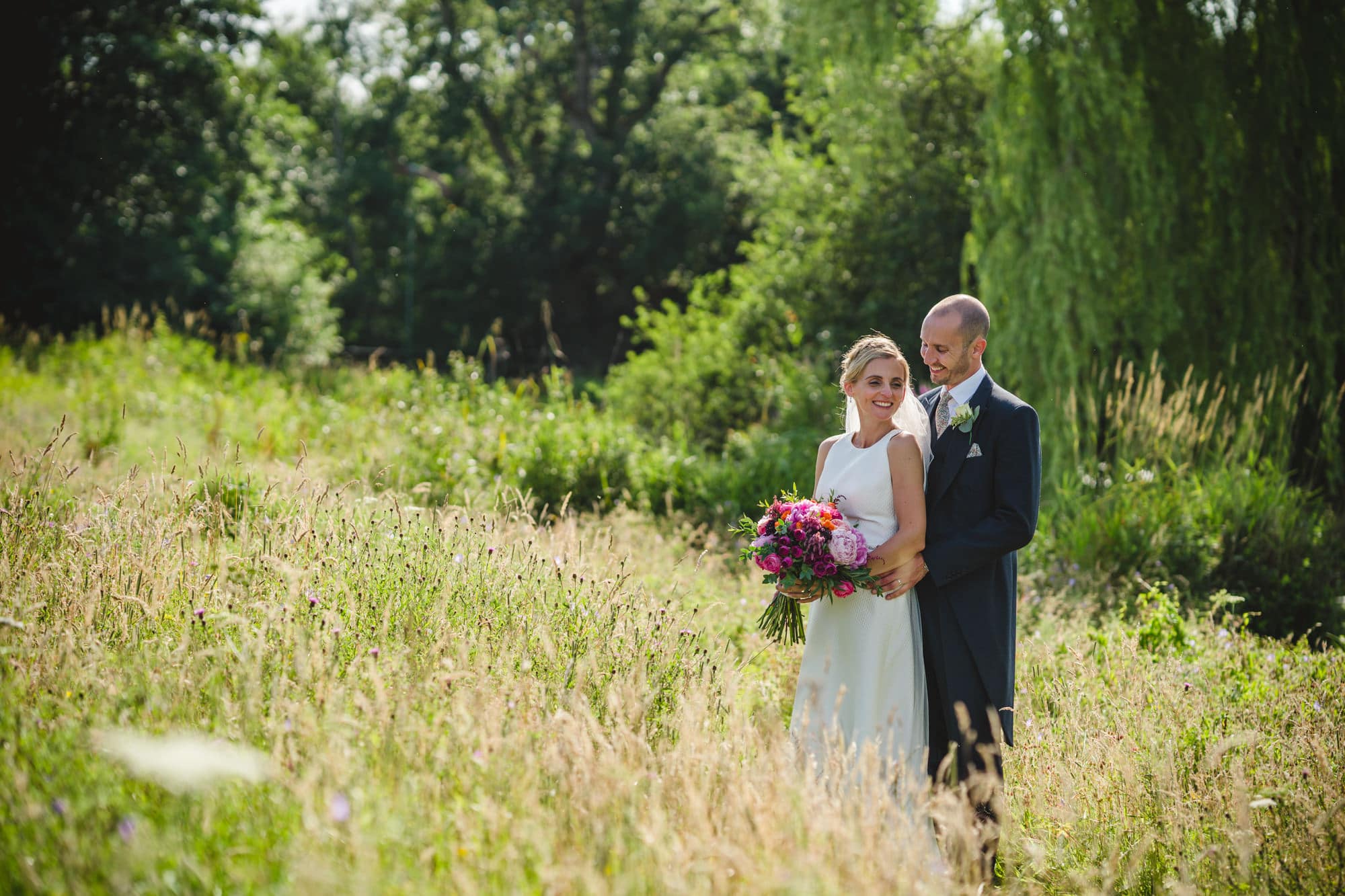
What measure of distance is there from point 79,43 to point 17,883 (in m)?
19.7

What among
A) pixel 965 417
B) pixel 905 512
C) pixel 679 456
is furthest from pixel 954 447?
pixel 679 456

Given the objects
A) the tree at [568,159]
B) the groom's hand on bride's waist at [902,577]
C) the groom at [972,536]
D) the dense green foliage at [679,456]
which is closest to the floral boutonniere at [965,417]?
the groom at [972,536]

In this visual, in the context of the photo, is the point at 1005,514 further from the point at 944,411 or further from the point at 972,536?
the point at 944,411

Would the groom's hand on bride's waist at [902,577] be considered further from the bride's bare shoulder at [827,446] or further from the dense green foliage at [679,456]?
the dense green foliage at [679,456]

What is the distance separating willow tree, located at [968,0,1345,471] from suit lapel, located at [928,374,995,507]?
19.1 feet

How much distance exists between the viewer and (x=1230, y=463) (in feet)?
25.6

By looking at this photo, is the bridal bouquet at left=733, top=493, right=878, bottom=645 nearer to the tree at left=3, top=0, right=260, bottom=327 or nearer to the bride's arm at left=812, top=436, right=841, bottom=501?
the bride's arm at left=812, top=436, right=841, bottom=501

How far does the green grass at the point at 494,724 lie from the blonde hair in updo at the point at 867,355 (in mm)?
1156

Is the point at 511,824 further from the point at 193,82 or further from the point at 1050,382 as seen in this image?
the point at 193,82

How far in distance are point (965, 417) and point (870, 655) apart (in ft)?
3.02

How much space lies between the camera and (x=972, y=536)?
3207 millimetres

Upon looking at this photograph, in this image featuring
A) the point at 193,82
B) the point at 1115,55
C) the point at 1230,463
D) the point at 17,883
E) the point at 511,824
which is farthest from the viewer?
the point at 193,82

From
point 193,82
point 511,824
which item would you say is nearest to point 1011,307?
point 511,824

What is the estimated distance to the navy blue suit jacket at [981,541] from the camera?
3.21 metres
